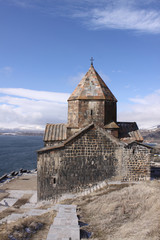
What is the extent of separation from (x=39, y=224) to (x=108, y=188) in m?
5.43

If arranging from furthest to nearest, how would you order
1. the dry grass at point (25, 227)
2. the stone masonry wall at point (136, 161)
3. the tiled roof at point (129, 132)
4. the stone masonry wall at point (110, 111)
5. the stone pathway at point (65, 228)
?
1. the tiled roof at point (129, 132)
2. the stone masonry wall at point (110, 111)
3. the stone masonry wall at point (136, 161)
4. the dry grass at point (25, 227)
5. the stone pathway at point (65, 228)

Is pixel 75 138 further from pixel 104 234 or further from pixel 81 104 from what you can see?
pixel 104 234

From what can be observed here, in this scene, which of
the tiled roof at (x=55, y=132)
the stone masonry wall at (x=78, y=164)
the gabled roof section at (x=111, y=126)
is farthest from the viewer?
the tiled roof at (x=55, y=132)

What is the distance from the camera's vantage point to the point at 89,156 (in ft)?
40.0

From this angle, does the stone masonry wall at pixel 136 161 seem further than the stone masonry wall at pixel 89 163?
Yes

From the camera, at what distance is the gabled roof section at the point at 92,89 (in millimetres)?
13412

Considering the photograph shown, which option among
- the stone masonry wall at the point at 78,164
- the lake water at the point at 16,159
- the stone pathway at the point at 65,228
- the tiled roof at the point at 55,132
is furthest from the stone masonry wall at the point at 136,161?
the lake water at the point at 16,159

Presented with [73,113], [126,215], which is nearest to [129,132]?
[73,113]

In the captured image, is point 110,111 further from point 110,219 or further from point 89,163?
point 110,219

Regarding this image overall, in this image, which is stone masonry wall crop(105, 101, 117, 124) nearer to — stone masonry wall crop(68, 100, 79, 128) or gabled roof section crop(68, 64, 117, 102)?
gabled roof section crop(68, 64, 117, 102)

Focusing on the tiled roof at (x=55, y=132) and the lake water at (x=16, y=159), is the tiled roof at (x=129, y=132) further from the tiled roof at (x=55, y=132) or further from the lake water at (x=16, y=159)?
the lake water at (x=16, y=159)

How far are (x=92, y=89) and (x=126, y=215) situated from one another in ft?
27.1

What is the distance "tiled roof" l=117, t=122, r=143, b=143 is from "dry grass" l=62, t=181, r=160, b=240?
4.37 metres

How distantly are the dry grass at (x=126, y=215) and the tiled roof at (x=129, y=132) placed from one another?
4.37m
